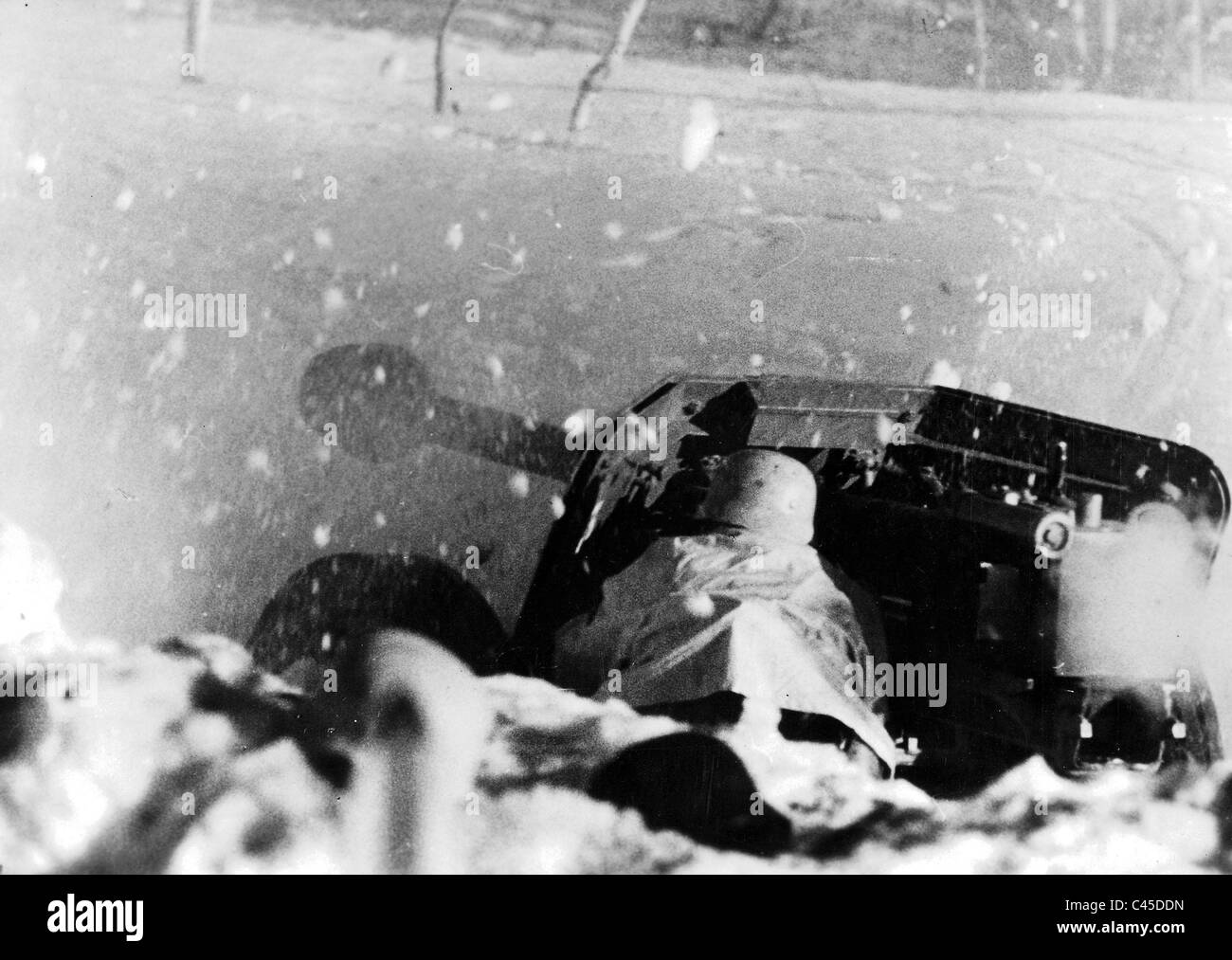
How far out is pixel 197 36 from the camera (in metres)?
2.02

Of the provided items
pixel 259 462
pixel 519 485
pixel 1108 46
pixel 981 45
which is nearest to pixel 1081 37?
pixel 1108 46

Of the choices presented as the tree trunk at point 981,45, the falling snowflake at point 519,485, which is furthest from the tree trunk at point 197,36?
the tree trunk at point 981,45

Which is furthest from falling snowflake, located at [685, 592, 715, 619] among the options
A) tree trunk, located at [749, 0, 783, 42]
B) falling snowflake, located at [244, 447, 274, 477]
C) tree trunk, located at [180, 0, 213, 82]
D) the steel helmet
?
tree trunk, located at [180, 0, 213, 82]

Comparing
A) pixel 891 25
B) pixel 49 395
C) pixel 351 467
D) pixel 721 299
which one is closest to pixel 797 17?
pixel 891 25

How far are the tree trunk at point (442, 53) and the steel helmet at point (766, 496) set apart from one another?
1240mm

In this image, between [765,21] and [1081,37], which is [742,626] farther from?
[1081,37]

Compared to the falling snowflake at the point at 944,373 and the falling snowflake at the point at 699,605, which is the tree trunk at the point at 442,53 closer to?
the falling snowflake at the point at 944,373

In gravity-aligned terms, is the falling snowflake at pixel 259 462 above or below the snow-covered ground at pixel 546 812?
above

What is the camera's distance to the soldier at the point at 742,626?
99 centimetres

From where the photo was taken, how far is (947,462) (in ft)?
3.86

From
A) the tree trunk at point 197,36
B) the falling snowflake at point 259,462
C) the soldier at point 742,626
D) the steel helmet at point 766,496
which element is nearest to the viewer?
the soldier at point 742,626

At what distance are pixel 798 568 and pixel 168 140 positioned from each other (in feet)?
5.28

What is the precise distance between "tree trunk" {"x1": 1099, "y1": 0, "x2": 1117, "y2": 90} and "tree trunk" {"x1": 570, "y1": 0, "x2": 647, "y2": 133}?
95 centimetres

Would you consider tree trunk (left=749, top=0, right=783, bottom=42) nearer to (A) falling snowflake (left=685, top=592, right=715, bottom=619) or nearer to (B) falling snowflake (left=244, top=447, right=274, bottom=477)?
(B) falling snowflake (left=244, top=447, right=274, bottom=477)
